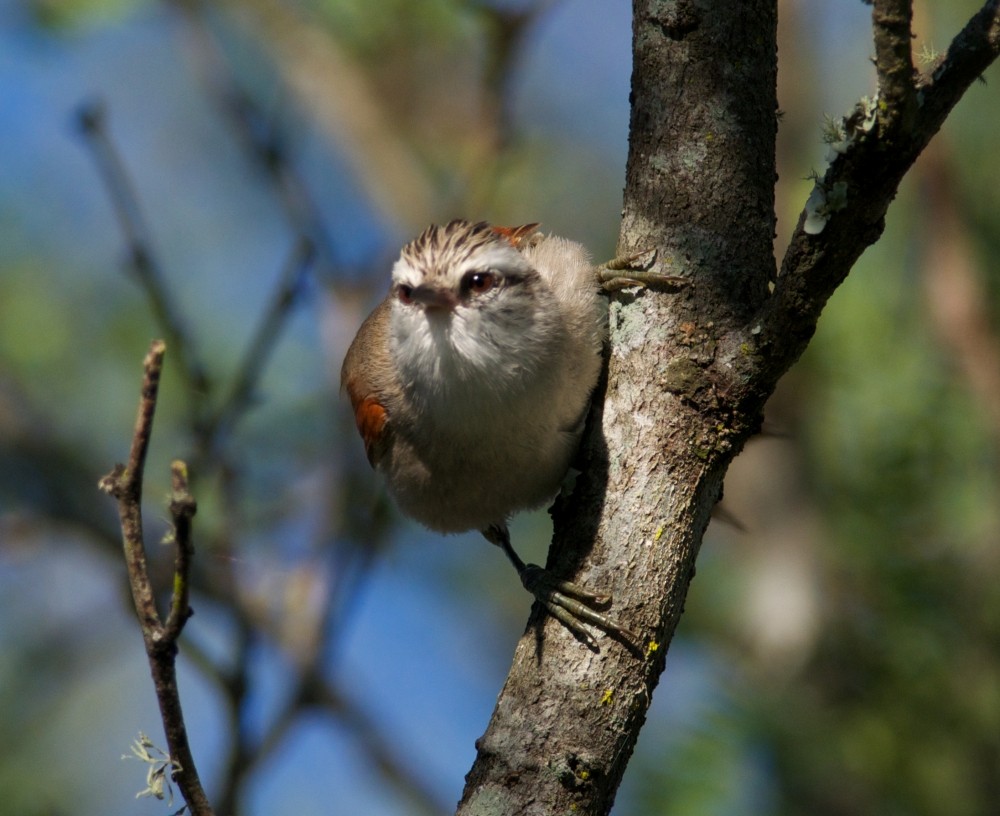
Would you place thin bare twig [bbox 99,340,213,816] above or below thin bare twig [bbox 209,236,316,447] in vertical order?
below

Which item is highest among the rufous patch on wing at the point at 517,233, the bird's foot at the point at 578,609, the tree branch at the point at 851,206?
the rufous patch on wing at the point at 517,233

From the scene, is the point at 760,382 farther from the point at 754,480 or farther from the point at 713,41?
the point at 754,480

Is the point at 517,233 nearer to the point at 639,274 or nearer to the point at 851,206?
the point at 639,274

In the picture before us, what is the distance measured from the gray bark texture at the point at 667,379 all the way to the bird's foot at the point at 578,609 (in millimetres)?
28

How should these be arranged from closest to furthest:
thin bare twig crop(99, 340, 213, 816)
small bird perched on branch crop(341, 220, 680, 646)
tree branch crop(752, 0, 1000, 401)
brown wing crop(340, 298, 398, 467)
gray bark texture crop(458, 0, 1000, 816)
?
thin bare twig crop(99, 340, 213, 816), tree branch crop(752, 0, 1000, 401), gray bark texture crop(458, 0, 1000, 816), small bird perched on branch crop(341, 220, 680, 646), brown wing crop(340, 298, 398, 467)

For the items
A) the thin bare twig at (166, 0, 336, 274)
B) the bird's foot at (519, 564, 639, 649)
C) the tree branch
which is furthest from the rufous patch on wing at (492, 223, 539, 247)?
the bird's foot at (519, 564, 639, 649)

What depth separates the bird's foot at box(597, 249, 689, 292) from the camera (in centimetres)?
300

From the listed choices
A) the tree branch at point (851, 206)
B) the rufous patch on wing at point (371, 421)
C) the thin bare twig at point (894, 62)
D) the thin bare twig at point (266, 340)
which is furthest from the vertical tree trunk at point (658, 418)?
the thin bare twig at point (266, 340)

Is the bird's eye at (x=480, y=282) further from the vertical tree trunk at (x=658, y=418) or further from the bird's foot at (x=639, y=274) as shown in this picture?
the vertical tree trunk at (x=658, y=418)

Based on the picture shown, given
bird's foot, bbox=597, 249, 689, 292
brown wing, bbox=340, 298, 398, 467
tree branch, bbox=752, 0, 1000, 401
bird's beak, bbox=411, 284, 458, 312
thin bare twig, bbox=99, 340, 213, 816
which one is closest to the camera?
thin bare twig, bbox=99, 340, 213, 816

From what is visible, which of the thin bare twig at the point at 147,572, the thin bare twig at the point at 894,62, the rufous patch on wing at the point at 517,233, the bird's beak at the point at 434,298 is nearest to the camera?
the thin bare twig at the point at 147,572

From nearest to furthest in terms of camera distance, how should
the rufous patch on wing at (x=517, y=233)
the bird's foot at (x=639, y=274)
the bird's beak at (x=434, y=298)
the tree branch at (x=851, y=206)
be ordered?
the tree branch at (x=851, y=206)
the bird's foot at (x=639, y=274)
the bird's beak at (x=434, y=298)
the rufous patch on wing at (x=517, y=233)

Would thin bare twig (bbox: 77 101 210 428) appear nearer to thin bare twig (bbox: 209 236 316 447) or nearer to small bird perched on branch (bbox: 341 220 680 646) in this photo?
thin bare twig (bbox: 209 236 316 447)

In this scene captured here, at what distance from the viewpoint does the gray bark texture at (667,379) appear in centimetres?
271
